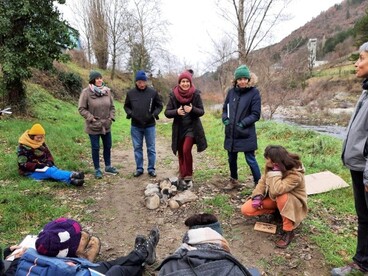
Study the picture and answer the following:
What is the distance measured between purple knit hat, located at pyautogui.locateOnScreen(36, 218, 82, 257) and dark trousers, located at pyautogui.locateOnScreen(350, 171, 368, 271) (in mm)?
2457

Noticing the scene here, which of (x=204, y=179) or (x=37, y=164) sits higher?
(x=37, y=164)

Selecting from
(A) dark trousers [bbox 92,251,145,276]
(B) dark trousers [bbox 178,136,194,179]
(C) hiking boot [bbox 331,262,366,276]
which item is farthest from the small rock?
(C) hiking boot [bbox 331,262,366,276]

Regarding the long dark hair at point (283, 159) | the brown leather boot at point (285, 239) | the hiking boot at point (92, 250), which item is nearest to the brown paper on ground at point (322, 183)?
the brown leather boot at point (285, 239)

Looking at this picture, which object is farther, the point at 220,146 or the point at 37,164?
the point at 220,146

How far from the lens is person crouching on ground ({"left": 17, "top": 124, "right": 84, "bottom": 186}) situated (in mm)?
4949

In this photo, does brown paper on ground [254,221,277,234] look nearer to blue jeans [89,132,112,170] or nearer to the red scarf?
the red scarf

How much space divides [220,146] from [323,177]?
156 inches

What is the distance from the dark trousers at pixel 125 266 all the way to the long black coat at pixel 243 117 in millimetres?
2250

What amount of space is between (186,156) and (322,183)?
2.40 metres

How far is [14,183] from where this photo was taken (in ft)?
16.3

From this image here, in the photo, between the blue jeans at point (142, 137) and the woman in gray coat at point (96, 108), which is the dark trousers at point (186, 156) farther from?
the woman in gray coat at point (96, 108)

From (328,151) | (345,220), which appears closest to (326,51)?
(328,151)

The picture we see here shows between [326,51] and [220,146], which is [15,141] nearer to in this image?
[220,146]

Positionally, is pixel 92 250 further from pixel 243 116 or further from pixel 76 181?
pixel 243 116
